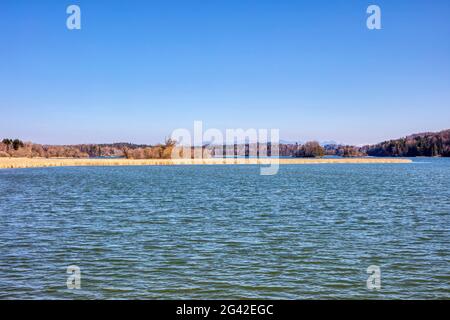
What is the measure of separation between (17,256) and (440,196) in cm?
3010

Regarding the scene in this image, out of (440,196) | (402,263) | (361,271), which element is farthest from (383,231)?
(440,196)

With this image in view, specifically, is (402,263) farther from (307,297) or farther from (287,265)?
(307,297)

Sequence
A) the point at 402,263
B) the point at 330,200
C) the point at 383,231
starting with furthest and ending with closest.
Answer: the point at 330,200, the point at 383,231, the point at 402,263

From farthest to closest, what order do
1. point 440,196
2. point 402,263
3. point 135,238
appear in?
1. point 440,196
2. point 135,238
3. point 402,263

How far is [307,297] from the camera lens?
436 inches

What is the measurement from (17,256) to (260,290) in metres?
8.03

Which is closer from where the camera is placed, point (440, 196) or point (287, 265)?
point (287, 265)

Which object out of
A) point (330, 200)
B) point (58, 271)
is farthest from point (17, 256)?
point (330, 200)

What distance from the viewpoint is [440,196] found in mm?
35344
